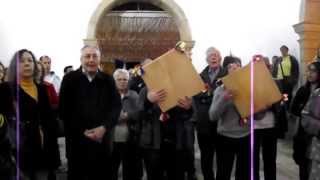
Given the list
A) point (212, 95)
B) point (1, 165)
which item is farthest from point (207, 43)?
point (1, 165)

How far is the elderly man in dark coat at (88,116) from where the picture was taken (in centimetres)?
462

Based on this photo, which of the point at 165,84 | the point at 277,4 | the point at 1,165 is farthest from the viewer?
the point at 277,4

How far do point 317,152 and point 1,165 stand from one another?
7.48 ft

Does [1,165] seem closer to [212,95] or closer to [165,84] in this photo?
[165,84]

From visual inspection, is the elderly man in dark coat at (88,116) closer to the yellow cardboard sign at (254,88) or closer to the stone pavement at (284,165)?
the yellow cardboard sign at (254,88)

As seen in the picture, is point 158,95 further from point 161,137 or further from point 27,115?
point 27,115

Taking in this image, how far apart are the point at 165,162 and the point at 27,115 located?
159cm

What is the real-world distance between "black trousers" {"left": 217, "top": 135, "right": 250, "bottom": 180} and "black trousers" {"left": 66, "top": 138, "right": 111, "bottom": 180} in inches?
49.8

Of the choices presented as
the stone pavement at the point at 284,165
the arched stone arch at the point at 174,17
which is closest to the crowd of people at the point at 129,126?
the stone pavement at the point at 284,165

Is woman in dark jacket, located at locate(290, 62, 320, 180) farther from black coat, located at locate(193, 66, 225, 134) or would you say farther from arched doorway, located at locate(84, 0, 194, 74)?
arched doorway, located at locate(84, 0, 194, 74)

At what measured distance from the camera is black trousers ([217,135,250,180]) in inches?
214

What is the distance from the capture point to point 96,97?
15.2 feet

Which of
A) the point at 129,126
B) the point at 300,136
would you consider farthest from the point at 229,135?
the point at 129,126

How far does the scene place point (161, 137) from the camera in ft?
17.9
